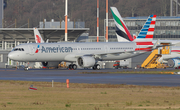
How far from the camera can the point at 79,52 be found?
5928 cm

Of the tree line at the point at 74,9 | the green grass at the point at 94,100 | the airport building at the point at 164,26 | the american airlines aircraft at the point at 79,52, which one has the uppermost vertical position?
the tree line at the point at 74,9

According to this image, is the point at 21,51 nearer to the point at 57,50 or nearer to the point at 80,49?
the point at 57,50

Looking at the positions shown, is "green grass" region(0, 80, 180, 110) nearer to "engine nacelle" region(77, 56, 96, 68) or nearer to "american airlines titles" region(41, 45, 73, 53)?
"engine nacelle" region(77, 56, 96, 68)

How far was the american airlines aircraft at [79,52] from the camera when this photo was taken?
184ft

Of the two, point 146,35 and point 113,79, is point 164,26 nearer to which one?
point 146,35

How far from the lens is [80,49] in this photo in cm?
5956

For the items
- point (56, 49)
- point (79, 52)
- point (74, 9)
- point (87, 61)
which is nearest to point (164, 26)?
point (74, 9)

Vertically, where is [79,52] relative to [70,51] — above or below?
below

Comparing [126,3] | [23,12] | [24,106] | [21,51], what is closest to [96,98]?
[24,106]

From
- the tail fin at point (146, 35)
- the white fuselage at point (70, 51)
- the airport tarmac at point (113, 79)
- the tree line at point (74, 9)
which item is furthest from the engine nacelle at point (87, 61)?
the tree line at point (74, 9)

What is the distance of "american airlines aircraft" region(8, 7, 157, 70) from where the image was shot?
55.9 m

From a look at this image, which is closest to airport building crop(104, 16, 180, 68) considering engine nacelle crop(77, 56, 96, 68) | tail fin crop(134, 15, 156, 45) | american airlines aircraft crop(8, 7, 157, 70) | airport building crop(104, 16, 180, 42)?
airport building crop(104, 16, 180, 42)

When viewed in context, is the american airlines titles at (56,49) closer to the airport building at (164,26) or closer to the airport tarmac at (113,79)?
the airport tarmac at (113,79)

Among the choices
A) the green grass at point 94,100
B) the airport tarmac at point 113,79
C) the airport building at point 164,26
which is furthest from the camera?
the airport building at point 164,26
